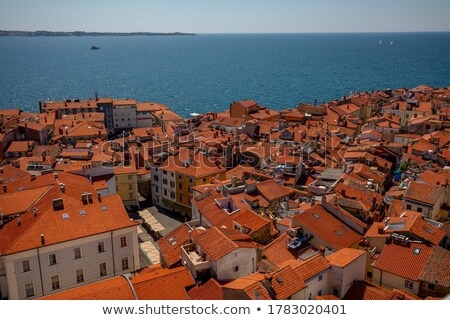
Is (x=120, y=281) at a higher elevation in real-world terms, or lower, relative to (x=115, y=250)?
higher

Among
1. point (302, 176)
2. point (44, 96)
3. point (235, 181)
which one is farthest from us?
point (44, 96)

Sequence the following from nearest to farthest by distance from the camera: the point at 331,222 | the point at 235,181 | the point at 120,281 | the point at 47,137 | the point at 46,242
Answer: the point at 120,281 < the point at 46,242 < the point at 331,222 < the point at 235,181 < the point at 47,137

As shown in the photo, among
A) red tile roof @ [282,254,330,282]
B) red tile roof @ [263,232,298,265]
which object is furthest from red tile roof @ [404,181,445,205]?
red tile roof @ [282,254,330,282]

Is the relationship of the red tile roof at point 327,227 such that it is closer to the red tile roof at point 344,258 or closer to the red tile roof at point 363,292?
the red tile roof at point 344,258

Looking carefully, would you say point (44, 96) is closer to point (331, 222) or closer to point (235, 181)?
point (235, 181)

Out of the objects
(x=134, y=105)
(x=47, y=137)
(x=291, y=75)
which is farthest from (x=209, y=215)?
(x=291, y=75)

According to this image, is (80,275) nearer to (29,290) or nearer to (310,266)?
(29,290)

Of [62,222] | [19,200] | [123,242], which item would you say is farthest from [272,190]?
[19,200]

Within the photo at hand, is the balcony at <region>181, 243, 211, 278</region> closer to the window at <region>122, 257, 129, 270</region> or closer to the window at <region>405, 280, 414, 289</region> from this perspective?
the window at <region>122, 257, 129, 270</region>
